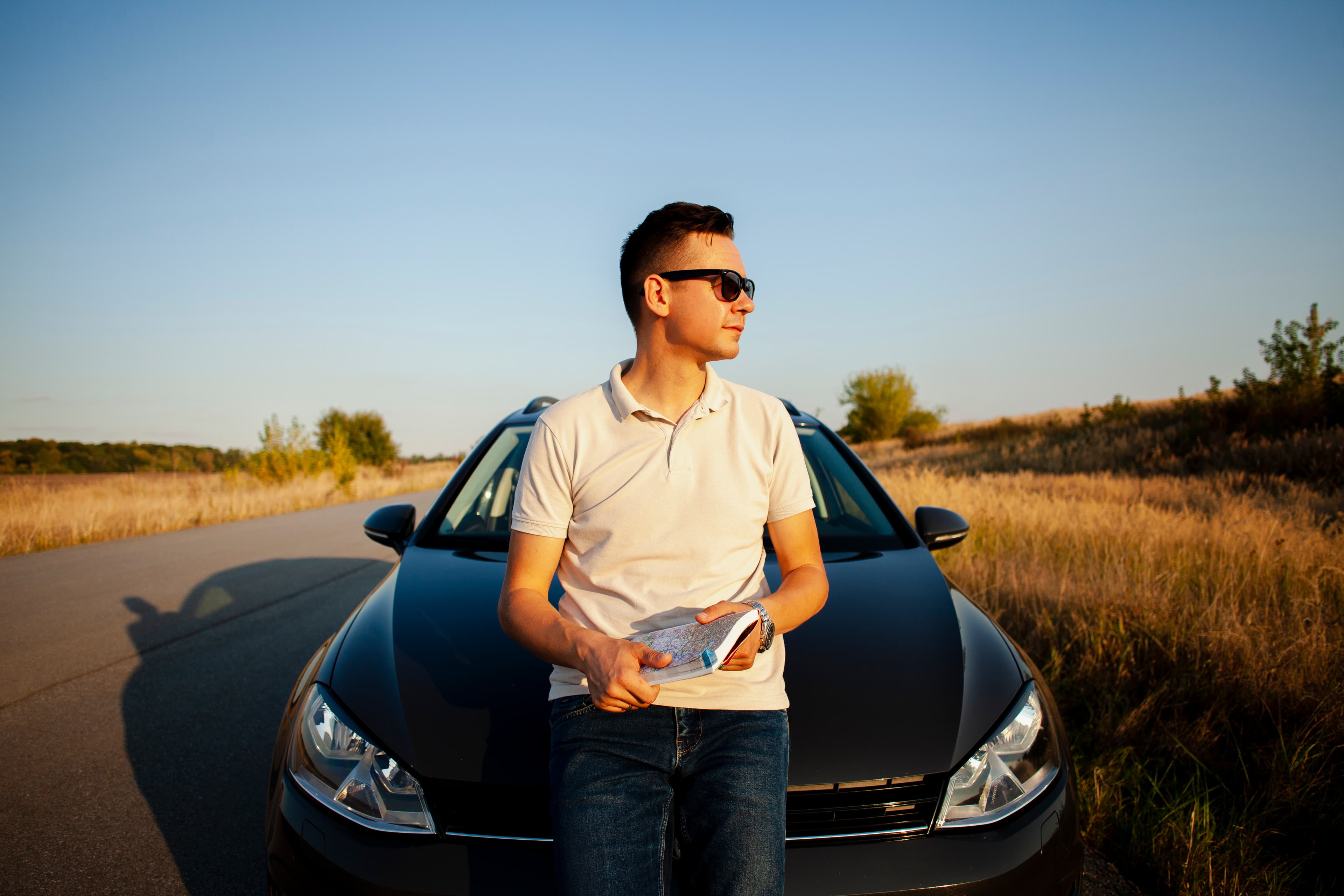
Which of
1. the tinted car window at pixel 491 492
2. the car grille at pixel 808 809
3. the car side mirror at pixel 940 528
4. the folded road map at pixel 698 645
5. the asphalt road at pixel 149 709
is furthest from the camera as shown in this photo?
the tinted car window at pixel 491 492

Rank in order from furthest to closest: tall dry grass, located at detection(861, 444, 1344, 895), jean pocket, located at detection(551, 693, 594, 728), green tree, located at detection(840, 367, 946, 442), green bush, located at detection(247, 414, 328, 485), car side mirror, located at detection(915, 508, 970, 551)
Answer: green tree, located at detection(840, 367, 946, 442), green bush, located at detection(247, 414, 328, 485), car side mirror, located at detection(915, 508, 970, 551), tall dry grass, located at detection(861, 444, 1344, 895), jean pocket, located at detection(551, 693, 594, 728)

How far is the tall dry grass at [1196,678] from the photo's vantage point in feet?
7.41

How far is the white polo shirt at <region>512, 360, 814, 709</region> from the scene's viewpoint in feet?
4.82

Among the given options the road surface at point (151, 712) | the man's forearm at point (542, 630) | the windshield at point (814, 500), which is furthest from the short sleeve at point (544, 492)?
the road surface at point (151, 712)

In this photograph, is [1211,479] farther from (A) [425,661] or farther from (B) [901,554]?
(A) [425,661]

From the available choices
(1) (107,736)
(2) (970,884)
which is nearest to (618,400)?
(2) (970,884)

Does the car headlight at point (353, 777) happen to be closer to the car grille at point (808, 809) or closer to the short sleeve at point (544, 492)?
the car grille at point (808, 809)

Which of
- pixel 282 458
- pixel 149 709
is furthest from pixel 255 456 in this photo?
pixel 149 709

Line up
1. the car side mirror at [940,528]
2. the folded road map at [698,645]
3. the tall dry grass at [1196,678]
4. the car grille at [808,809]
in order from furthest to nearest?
the car side mirror at [940,528] → the tall dry grass at [1196,678] → the car grille at [808,809] → the folded road map at [698,645]

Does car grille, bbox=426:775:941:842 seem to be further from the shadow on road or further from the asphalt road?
the asphalt road

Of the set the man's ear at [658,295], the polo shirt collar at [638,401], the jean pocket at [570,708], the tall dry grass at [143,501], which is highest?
the man's ear at [658,295]

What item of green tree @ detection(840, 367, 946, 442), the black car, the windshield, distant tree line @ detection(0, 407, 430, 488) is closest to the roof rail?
the windshield

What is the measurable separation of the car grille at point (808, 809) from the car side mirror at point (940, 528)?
1.31 m

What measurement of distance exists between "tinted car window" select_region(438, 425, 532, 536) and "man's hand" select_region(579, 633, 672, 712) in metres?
1.71
